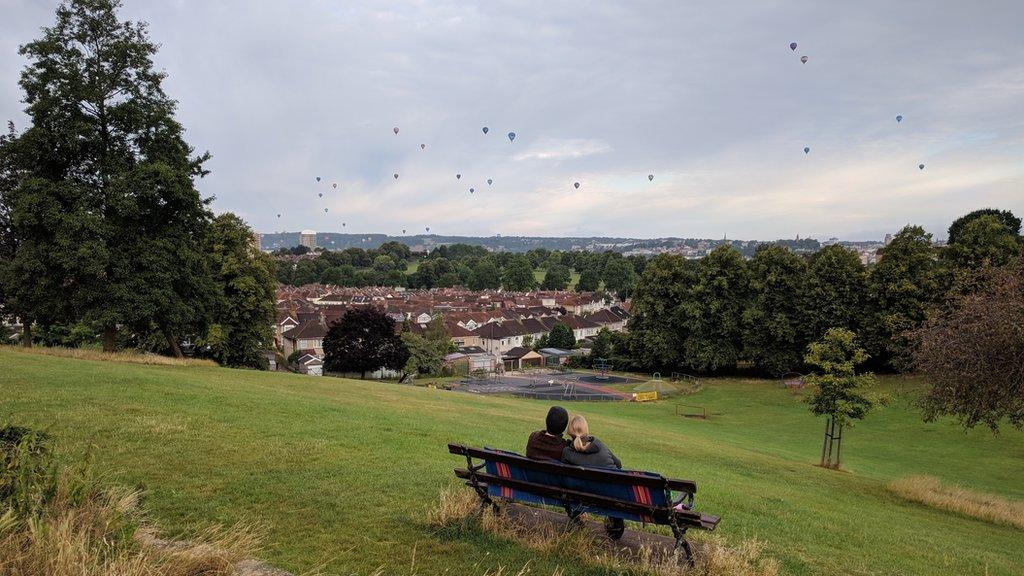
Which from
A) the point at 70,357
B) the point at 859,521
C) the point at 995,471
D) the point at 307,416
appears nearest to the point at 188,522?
the point at 307,416

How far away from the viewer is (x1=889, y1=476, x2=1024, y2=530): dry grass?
13.4m

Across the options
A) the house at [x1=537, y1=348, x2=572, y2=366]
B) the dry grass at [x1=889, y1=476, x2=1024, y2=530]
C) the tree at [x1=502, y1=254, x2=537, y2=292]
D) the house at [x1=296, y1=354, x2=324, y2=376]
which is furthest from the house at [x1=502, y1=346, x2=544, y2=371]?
the tree at [x1=502, y1=254, x2=537, y2=292]

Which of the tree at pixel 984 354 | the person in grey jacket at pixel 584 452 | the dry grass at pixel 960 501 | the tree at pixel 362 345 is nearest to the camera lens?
the person in grey jacket at pixel 584 452

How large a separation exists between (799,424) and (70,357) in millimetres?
35419

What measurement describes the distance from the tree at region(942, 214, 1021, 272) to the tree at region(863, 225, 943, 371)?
1.58 m

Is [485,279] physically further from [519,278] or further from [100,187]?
[100,187]

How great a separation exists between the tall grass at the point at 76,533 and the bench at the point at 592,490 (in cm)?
256

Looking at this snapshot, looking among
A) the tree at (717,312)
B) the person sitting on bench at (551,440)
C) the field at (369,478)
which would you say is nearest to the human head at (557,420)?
the person sitting on bench at (551,440)

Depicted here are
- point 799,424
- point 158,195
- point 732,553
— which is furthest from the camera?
point 799,424

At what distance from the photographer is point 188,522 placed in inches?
252

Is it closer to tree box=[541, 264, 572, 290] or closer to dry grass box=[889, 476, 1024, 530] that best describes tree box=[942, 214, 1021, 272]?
dry grass box=[889, 476, 1024, 530]

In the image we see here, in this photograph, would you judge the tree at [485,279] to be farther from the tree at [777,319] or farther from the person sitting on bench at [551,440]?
the person sitting on bench at [551,440]

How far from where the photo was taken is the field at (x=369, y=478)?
6.20 metres

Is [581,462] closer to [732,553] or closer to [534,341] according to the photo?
[732,553]
